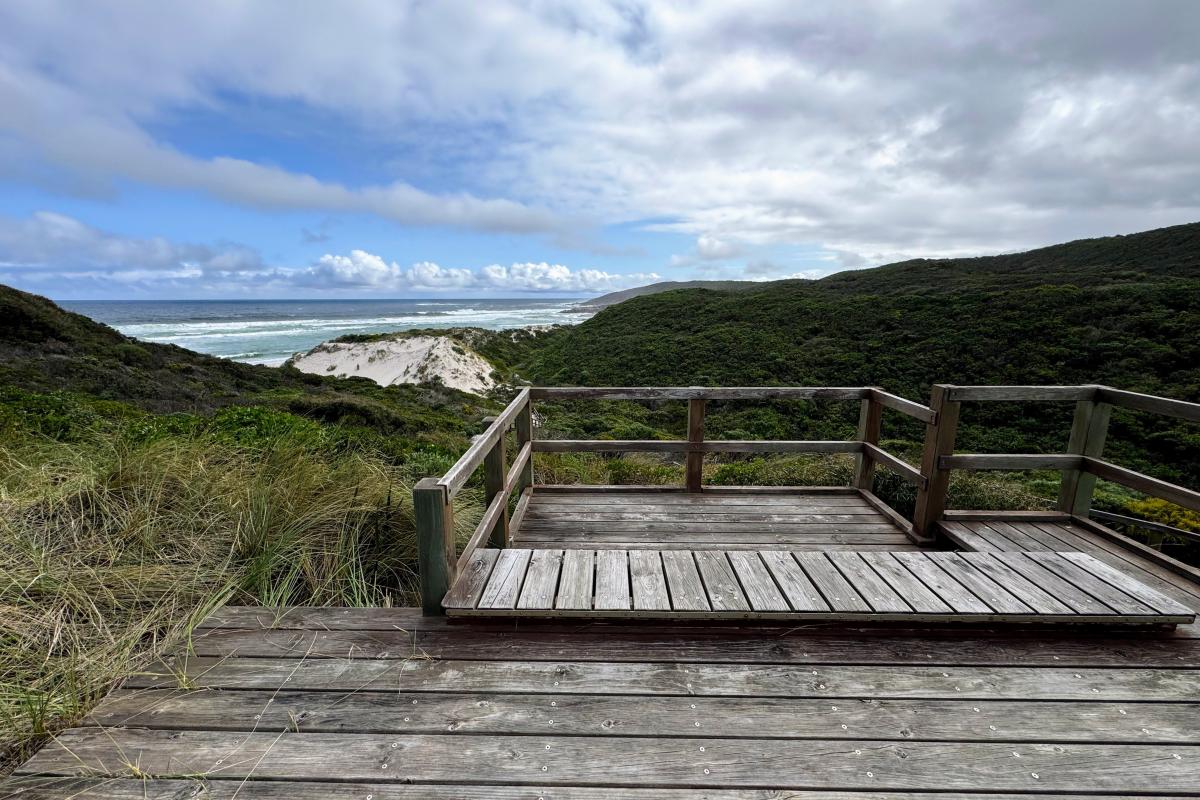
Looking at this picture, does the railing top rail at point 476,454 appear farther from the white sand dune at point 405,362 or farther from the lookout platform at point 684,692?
the white sand dune at point 405,362

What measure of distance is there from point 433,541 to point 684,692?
1.24 m

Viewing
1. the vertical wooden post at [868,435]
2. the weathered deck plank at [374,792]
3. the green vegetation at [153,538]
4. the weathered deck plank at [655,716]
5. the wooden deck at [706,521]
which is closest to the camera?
the weathered deck plank at [374,792]

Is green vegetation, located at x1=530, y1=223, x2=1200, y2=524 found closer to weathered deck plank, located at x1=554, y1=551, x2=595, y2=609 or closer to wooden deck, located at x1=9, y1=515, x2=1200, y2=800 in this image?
wooden deck, located at x1=9, y1=515, x2=1200, y2=800

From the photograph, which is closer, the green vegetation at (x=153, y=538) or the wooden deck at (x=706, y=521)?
the green vegetation at (x=153, y=538)

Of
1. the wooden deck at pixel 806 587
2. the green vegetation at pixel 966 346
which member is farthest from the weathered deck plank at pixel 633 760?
the green vegetation at pixel 966 346

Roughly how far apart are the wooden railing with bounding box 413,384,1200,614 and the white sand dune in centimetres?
2027

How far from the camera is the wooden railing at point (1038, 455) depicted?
353cm

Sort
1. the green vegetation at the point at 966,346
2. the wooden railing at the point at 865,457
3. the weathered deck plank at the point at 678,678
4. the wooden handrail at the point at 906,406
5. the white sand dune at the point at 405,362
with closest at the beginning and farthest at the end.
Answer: the weathered deck plank at the point at 678,678, the wooden railing at the point at 865,457, the wooden handrail at the point at 906,406, the green vegetation at the point at 966,346, the white sand dune at the point at 405,362

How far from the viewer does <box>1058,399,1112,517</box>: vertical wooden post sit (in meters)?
→ 3.69

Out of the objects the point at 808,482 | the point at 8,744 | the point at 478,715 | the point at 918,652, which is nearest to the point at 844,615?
the point at 918,652

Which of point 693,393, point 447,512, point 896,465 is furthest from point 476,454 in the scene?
point 896,465

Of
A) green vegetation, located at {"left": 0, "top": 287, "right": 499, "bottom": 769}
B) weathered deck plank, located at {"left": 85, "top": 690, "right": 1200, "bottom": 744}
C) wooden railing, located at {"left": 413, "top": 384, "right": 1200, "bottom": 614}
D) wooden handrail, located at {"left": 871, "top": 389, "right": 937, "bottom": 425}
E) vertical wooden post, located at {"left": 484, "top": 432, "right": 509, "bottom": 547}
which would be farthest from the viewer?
wooden handrail, located at {"left": 871, "top": 389, "right": 937, "bottom": 425}

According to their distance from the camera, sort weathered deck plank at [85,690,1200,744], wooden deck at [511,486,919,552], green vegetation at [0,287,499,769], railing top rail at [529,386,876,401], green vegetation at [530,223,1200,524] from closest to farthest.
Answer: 1. weathered deck plank at [85,690,1200,744]
2. green vegetation at [0,287,499,769]
3. wooden deck at [511,486,919,552]
4. railing top rail at [529,386,876,401]
5. green vegetation at [530,223,1200,524]

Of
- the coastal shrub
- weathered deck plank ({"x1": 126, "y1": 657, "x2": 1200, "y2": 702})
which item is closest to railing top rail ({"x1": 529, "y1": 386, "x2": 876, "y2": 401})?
the coastal shrub
